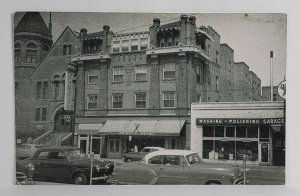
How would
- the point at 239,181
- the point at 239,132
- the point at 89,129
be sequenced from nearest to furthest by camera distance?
1. the point at 239,181
2. the point at 239,132
3. the point at 89,129

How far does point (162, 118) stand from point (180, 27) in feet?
3.37

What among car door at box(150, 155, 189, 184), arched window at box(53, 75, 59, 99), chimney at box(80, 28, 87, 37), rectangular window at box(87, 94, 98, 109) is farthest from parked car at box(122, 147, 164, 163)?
chimney at box(80, 28, 87, 37)

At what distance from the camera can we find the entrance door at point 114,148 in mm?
5121

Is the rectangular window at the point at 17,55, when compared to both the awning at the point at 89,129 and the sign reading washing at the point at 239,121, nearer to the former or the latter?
the awning at the point at 89,129

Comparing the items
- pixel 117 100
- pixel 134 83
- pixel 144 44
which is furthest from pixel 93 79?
pixel 144 44

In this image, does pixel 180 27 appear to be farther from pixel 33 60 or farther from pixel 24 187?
pixel 24 187

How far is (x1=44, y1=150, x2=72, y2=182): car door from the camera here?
5.04 m

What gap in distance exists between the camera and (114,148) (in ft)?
16.9

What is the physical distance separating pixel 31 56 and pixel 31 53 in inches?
1.6

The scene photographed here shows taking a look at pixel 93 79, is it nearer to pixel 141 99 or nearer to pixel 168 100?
pixel 141 99

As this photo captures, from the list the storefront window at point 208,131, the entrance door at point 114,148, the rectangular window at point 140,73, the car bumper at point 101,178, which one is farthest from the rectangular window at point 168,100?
the car bumper at point 101,178

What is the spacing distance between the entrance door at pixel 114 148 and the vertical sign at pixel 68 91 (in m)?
0.59

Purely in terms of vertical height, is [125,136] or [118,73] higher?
[118,73]

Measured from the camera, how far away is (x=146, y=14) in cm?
497
